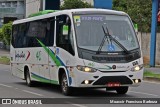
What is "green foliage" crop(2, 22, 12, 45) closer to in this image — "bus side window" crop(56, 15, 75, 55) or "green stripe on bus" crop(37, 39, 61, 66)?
"green stripe on bus" crop(37, 39, 61, 66)

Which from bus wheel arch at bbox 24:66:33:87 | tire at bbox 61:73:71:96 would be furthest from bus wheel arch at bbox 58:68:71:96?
bus wheel arch at bbox 24:66:33:87

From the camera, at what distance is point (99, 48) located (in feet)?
49.9

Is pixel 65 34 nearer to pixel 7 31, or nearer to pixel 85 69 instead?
pixel 85 69

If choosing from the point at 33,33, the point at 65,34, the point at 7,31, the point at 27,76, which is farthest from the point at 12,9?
the point at 65,34

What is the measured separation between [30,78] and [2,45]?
204ft

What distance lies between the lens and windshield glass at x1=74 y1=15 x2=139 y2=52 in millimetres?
15336

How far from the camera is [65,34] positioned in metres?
15.9

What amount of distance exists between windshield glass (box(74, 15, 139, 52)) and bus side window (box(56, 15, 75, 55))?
303 millimetres

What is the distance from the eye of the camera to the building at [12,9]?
9700cm

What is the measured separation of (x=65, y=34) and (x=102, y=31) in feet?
4.04

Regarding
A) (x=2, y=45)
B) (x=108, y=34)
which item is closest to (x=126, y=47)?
(x=108, y=34)

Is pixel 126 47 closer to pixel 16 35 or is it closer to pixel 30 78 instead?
pixel 30 78

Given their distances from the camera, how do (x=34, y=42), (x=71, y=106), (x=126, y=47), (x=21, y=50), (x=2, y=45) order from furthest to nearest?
(x=2, y=45), (x=21, y=50), (x=34, y=42), (x=126, y=47), (x=71, y=106)

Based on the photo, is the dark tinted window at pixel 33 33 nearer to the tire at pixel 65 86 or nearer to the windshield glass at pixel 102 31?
the tire at pixel 65 86
